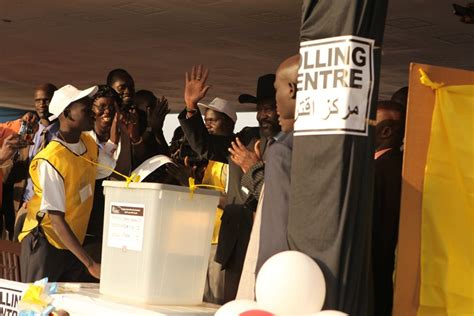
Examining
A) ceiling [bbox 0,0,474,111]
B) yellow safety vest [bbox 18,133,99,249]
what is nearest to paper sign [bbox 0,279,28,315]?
yellow safety vest [bbox 18,133,99,249]

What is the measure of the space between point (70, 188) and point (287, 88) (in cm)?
192

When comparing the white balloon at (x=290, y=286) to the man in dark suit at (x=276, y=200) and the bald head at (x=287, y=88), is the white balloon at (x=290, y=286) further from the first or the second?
the bald head at (x=287, y=88)

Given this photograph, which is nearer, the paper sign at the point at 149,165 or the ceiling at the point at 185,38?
the paper sign at the point at 149,165

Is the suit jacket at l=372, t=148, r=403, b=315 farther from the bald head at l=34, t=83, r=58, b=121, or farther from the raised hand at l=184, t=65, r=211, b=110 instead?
the bald head at l=34, t=83, r=58, b=121

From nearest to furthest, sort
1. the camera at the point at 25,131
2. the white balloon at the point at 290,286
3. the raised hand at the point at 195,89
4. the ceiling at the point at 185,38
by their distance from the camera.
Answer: the white balloon at the point at 290,286 < the raised hand at the point at 195,89 < the camera at the point at 25,131 < the ceiling at the point at 185,38

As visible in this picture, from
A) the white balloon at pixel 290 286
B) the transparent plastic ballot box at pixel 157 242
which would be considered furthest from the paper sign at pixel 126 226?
the white balloon at pixel 290 286

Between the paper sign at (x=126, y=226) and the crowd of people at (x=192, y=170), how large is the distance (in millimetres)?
424

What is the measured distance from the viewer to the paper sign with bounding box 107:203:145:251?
377 cm

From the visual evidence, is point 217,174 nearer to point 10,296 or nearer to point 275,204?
point 10,296

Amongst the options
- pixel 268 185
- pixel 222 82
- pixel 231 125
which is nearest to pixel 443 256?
pixel 268 185

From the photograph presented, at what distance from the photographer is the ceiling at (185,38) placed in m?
9.62

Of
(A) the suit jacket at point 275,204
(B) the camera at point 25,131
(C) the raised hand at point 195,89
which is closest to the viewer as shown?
(A) the suit jacket at point 275,204

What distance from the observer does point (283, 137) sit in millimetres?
3605

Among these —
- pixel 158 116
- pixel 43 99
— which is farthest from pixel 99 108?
pixel 43 99
